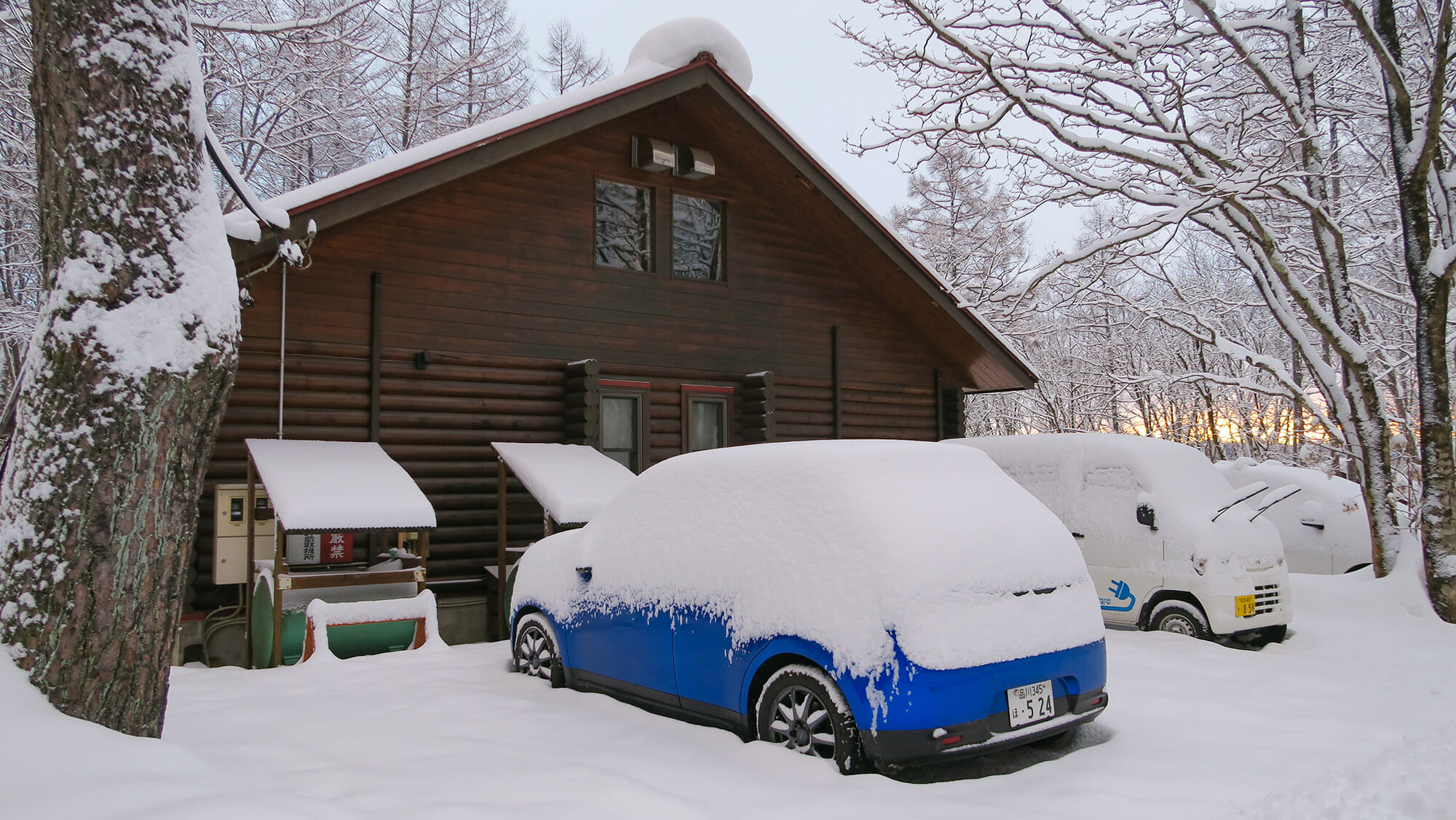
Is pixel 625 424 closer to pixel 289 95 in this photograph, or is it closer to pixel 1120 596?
pixel 1120 596

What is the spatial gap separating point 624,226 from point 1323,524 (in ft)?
34.0

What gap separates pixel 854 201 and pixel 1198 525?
6.07 m

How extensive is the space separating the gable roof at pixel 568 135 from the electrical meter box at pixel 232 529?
90.9 inches

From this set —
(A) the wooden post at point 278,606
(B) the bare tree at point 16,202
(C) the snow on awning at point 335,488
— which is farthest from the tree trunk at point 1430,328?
(B) the bare tree at point 16,202

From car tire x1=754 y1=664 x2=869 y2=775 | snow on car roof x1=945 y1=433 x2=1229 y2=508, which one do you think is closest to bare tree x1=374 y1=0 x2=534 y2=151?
snow on car roof x1=945 y1=433 x2=1229 y2=508

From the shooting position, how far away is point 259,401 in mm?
9617

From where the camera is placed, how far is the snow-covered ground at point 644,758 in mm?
3578

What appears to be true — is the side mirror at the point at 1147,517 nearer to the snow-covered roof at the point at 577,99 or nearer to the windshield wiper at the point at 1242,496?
the windshield wiper at the point at 1242,496

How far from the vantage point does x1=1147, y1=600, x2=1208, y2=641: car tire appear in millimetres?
8672

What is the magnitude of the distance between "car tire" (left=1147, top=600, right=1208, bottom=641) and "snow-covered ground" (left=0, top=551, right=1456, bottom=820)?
3.39 feet

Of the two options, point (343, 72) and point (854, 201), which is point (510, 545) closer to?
point (854, 201)

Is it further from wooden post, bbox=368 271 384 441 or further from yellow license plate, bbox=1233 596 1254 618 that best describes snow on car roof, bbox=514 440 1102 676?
wooden post, bbox=368 271 384 441

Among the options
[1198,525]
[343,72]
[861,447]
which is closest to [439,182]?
[861,447]

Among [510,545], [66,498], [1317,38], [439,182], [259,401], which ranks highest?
[1317,38]
